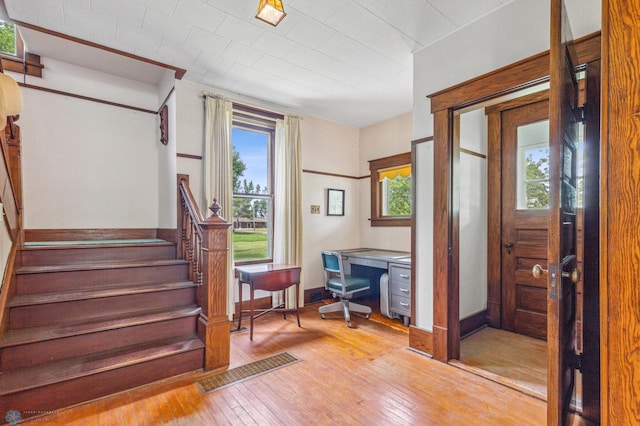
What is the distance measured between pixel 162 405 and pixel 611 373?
2.38 meters

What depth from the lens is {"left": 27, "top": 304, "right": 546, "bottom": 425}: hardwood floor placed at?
74.4 inches

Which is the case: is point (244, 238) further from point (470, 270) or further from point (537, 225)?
point (537, 225)

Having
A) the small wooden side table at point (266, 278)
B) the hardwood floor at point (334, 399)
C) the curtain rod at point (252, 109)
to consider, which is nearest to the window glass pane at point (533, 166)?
the hardwood floor at point (334, 399)

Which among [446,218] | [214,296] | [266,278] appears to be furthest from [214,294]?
[446,218]

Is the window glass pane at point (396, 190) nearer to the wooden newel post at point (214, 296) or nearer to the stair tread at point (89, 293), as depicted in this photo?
the wooden newel post at point (214, 296)

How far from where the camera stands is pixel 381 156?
4789 millimetres

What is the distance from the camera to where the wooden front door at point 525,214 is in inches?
122

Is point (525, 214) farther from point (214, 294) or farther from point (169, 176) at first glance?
point (169, 176)

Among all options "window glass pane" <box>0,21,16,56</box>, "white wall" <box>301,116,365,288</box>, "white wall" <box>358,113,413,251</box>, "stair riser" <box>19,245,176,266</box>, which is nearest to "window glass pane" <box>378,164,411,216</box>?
"white wall" <box>358,113,413,251</box>

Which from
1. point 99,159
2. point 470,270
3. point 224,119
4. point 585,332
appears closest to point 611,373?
point 585,332

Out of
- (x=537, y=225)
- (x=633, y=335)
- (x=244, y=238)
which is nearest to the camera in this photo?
(x=633, y=335)

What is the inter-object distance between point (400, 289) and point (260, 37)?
2.98 m

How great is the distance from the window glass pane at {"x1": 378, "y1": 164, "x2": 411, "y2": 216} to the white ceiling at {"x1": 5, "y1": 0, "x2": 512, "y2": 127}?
123 centimetres

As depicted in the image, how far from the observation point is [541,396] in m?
2.07
